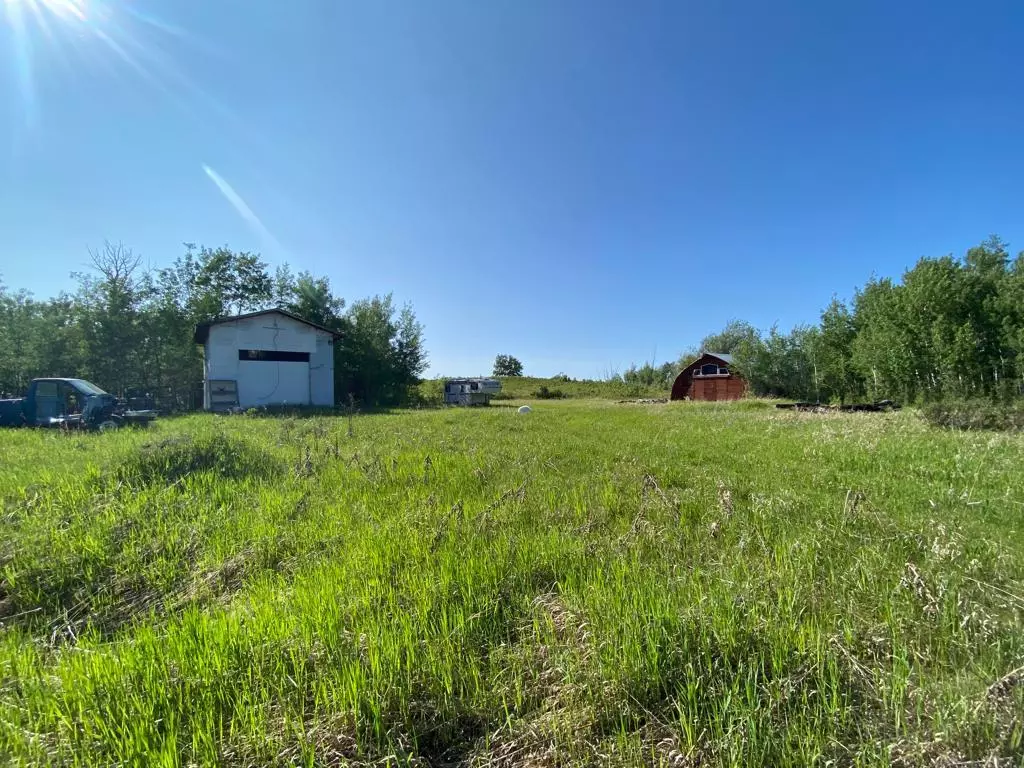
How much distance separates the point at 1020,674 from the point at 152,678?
13.5 ft

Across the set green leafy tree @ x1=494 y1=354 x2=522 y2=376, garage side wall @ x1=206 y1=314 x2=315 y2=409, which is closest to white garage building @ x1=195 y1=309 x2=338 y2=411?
garage side wall @ x1=206 y1=314 x2=315 y2=409

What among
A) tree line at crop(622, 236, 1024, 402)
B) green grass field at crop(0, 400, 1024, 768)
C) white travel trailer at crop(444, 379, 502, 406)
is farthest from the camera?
white travel trailer at crop(444, 379, 502, 406)

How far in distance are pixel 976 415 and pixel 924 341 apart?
55.6ft

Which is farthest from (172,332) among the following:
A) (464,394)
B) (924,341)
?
(924,341)

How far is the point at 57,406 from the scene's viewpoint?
546 inches

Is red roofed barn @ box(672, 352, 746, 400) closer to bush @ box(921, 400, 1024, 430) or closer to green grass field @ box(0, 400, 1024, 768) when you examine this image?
bush @ box(921, 400, 1024, 430)

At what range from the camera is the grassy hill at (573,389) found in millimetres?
49031

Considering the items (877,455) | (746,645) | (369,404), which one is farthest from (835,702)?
(369,404)

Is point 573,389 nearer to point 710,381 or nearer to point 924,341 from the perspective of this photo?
point 710,381

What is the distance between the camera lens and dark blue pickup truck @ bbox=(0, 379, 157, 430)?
13672 mm

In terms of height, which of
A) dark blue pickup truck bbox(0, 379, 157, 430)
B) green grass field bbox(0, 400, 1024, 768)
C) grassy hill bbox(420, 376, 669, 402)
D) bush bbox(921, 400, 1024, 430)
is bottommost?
green grass field bbox(0, 400, 1024, 768)

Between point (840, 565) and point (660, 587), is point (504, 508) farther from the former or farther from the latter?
point (840, 565)

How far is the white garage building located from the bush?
28985 mm

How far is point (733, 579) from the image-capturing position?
2838mm
